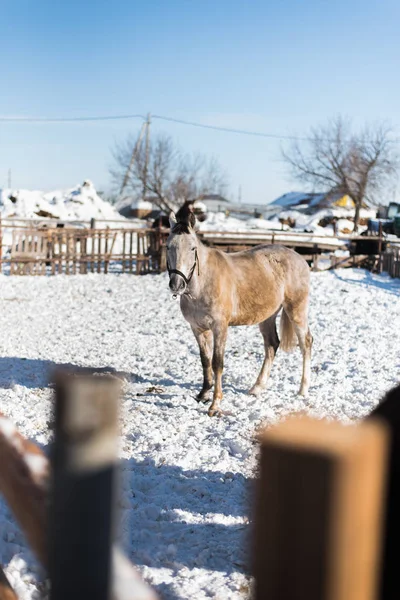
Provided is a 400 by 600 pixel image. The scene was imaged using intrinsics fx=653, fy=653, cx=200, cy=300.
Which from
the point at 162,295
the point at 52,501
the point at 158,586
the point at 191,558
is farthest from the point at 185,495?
the point at 162,295

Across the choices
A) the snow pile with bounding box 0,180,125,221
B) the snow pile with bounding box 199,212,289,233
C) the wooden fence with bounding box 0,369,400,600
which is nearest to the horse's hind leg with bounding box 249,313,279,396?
the wooden fence with bounding box 0,369,400,600

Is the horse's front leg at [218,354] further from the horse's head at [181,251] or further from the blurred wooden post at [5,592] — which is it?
the blurred wooden post at [5,592]

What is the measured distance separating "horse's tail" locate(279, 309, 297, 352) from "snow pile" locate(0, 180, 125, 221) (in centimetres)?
2388

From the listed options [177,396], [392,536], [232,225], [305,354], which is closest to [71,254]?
[232,225]

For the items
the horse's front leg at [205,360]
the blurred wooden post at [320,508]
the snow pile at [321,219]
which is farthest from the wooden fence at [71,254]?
the snow pile at [321,219]

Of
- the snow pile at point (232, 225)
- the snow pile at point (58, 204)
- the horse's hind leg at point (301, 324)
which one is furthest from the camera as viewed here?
the snow pile at point (58, 204)

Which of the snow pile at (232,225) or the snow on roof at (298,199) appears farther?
the snow on roof at (298,199)

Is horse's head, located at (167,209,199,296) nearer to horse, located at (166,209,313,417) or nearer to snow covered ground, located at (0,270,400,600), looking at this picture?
horse, located at (166,209,313,417)

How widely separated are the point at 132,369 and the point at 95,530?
780cm

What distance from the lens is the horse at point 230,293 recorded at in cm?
677

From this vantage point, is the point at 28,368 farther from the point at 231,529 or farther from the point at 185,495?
the point at 231,529

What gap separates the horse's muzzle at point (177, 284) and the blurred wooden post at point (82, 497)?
565 centimetres

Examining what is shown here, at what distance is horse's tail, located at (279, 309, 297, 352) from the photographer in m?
8.20

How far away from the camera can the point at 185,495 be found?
15.2 ft
